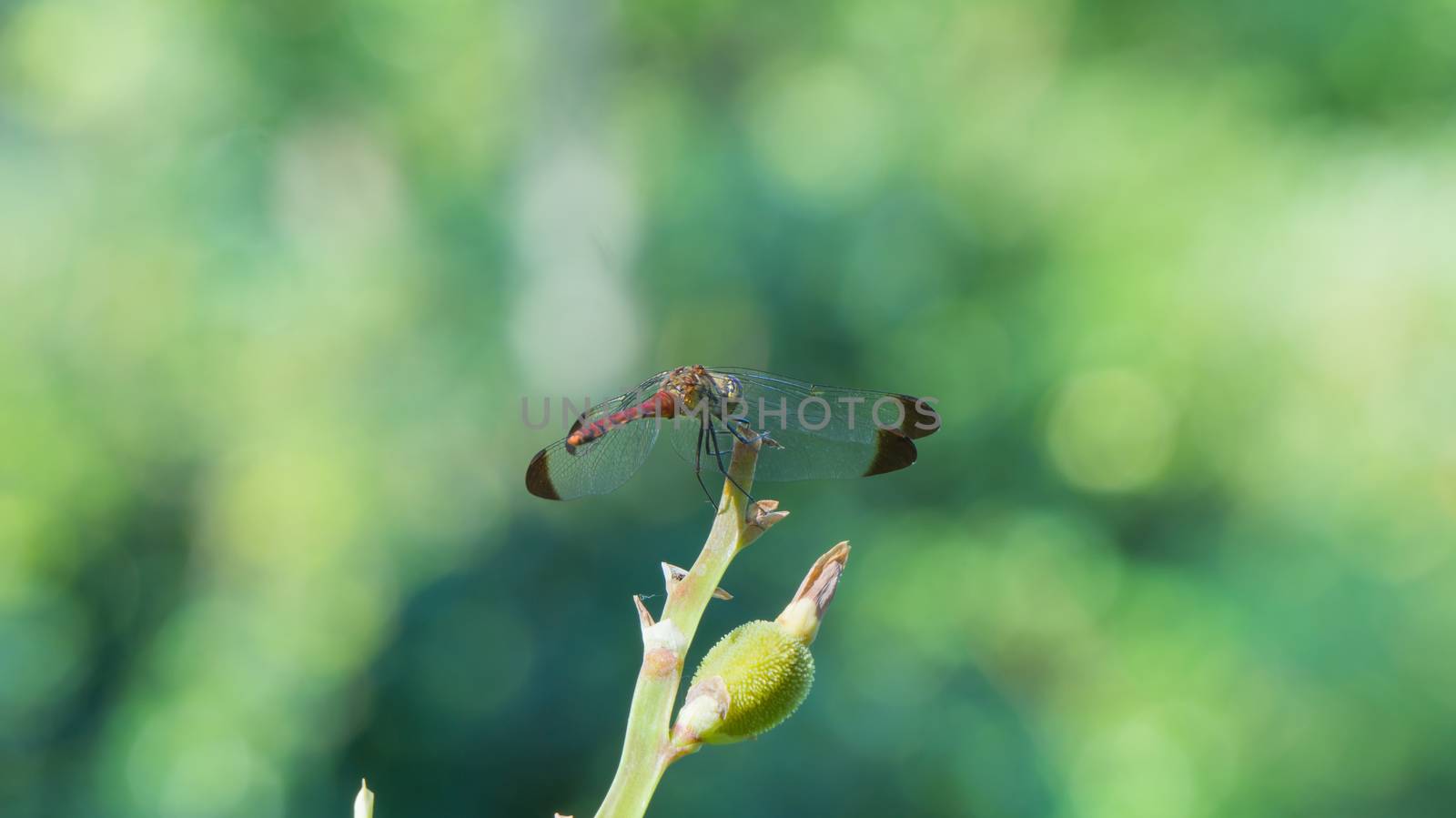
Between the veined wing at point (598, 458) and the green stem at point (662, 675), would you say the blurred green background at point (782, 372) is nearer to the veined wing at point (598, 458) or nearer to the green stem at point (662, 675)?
the veined wing at point (598, 458)

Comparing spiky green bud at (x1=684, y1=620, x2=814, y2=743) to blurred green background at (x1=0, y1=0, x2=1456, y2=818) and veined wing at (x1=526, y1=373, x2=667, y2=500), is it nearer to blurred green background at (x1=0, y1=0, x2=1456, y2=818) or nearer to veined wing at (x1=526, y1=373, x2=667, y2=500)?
veined wing at (x1=526, y1=373, x2=667, y2=500)

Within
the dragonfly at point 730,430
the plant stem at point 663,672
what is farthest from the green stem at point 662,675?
the dragonfly at point 730,430

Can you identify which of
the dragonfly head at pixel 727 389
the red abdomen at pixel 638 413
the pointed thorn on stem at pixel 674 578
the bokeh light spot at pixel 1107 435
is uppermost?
the pointed thorn on stem at pixel 674 578

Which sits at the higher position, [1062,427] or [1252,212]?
[1252,212]

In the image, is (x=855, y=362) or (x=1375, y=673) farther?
(x=855, y=362)

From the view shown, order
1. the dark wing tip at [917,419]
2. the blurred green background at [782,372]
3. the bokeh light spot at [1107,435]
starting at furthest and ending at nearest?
1. the bokeh light spot at [1107,435]
2. the blurred green background at [782,372]
3. the dark wing tip at [917,419]

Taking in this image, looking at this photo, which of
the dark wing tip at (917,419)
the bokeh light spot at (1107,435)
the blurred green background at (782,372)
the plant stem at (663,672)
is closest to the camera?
the plant stem at (663,672)

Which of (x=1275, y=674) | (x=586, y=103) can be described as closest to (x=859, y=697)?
(x=1275, y=674)

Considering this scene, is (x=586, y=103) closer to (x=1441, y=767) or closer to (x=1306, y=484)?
(x=1306, y=484)
